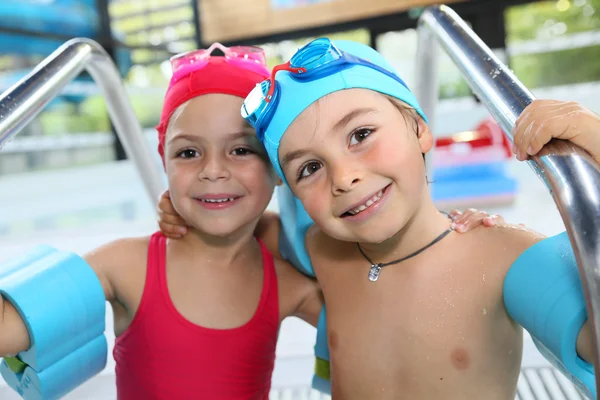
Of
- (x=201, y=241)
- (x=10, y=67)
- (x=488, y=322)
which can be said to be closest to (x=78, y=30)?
(x=10, y=67)

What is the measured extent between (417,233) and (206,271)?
0.53m

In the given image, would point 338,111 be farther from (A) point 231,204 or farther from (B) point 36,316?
(B) point 36,316

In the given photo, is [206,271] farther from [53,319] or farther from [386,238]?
[386,238]

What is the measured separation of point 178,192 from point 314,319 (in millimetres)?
504

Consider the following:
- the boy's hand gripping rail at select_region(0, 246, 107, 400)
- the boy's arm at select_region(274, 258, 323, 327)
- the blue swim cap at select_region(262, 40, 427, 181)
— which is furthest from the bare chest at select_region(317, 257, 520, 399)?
the boy's hand gripping rail at select_region(0, 246, 107, 400)

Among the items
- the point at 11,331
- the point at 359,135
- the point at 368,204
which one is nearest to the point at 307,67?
the point at 359,135

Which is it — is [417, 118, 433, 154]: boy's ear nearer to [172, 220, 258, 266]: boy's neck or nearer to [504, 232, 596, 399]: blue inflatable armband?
[504, 232, 596, 399]: blue inflatable armband

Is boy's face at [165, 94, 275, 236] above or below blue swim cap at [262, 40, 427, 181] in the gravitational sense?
below

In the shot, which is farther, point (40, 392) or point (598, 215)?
point (40, 392)

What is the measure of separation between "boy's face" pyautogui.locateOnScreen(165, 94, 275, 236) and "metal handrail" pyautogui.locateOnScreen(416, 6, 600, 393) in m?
0.48

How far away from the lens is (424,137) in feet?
3.59

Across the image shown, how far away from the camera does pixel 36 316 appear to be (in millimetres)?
988

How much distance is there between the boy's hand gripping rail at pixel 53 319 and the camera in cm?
100

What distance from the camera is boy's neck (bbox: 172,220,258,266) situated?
1.35 meters
